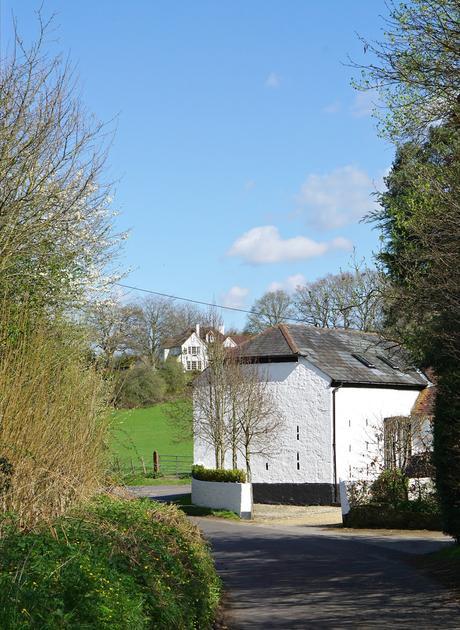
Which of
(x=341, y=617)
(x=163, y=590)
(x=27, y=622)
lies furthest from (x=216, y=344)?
(x=27, y=622)

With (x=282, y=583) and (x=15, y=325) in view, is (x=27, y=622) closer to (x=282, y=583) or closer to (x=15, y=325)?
(x=15, y=325)

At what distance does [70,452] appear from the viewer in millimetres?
9078

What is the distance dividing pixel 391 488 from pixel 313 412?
9.77 meters

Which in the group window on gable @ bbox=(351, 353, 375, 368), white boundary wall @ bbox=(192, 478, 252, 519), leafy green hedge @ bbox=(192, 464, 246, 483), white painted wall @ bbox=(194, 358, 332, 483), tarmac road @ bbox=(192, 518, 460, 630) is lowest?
tarmac road @ bbox=(192, 518, 460, 630)

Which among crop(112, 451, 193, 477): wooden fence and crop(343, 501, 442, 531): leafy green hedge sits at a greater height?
crop(112, 451, 193, 477): wooden fence

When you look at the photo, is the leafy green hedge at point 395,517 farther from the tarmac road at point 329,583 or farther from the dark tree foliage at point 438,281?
the dark tree foliage at point 438,281

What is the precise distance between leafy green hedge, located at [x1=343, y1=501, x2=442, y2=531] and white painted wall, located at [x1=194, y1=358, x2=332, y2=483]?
8431 mm

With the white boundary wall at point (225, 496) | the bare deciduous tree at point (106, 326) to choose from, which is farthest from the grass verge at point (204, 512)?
the bare deciduous tree at point (106, 326)

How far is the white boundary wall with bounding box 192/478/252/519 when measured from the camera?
29.2 metres

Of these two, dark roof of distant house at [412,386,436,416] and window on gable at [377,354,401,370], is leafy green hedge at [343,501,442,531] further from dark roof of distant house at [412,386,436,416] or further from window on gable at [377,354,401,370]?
window on gable at [377,354,401,370]

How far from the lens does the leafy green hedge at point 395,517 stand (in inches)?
880

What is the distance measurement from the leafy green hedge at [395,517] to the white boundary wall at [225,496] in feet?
18.6

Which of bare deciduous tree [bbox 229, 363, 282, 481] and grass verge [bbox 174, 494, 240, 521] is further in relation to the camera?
bare deciduous tree [bbox 229, 363, 282, 481]

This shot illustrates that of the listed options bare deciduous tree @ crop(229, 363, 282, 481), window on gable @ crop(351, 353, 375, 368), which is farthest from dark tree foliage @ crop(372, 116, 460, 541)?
window on gable @ crop(351, 353, 375, 368)
